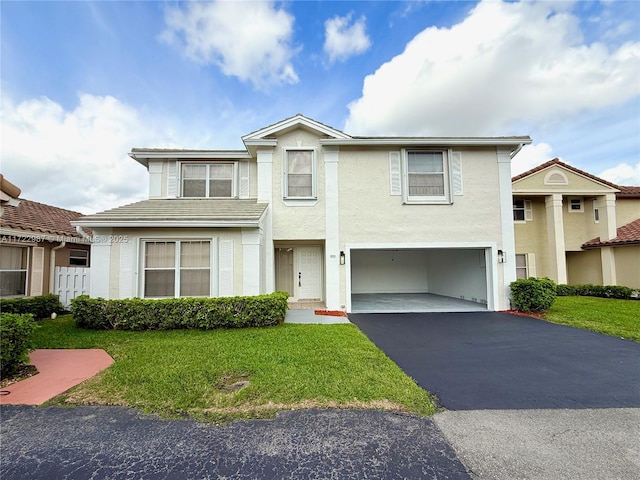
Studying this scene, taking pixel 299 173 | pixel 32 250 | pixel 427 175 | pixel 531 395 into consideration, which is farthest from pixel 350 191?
pixel 32 250

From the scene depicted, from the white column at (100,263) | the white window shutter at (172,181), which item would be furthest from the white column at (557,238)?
the white column at (100,263)

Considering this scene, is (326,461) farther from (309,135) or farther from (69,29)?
(69,29)

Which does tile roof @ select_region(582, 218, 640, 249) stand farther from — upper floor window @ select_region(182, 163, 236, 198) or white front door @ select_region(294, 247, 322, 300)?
upper floor window @ select_region(182, 163, 236, 198)

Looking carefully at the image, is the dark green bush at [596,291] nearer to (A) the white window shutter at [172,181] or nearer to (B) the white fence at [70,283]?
(A) the white window shutter at [172,181]

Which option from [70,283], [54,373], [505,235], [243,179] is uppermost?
[243,179]

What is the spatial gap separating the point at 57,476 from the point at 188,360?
9.20 ft

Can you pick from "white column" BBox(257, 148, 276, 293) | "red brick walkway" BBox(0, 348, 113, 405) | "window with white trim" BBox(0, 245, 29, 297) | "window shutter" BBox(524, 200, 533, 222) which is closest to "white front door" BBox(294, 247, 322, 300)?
"white column" BBox(257, 148, 276, 293)

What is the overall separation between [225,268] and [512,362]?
781 cm

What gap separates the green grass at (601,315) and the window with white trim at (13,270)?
17823mm

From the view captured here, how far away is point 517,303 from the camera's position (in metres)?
10.5

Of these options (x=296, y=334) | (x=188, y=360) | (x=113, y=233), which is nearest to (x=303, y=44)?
(x=113, y=233)

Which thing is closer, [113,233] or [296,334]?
[296,334]

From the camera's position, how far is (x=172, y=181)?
1138cm

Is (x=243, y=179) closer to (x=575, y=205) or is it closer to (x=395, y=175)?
(x=395, y=175)
